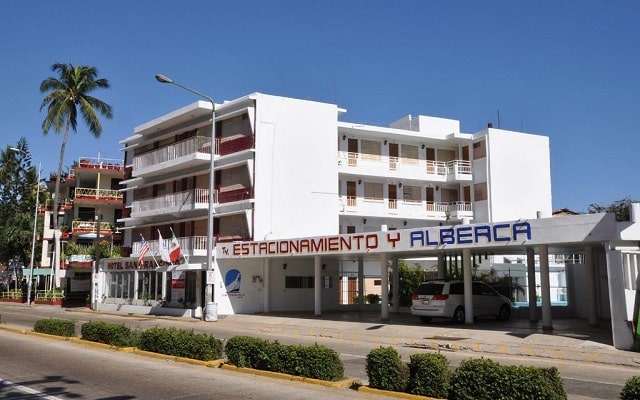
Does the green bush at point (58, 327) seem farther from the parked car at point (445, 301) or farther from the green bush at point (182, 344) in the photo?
the parked car at point (445, 301)

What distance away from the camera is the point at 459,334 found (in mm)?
21656

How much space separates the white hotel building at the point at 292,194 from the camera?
3478 cm

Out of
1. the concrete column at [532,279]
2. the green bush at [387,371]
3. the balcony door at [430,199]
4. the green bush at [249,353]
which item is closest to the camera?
the green bush at [387,371]

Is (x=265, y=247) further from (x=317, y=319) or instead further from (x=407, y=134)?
(x=407, y=134)

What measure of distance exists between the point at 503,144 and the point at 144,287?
2672 cm

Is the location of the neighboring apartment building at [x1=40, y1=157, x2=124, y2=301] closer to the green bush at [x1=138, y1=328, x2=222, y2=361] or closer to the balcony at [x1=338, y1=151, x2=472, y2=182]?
the balcony at [x1=338, y1=151, x2=472, y2=182]

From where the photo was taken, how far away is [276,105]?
37.4m

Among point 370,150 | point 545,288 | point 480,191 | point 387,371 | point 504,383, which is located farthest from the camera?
point 480,191

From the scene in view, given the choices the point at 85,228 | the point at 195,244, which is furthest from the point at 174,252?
the point at 85,228

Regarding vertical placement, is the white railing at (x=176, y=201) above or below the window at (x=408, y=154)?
below

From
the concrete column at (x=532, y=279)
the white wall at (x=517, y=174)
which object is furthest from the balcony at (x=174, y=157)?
the concrete column at (x=532, y=279)

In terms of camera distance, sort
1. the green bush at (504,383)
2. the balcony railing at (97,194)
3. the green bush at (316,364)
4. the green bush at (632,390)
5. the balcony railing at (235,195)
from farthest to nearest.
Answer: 1. the balcony railing at (97,194)
2. the balcony railing at (235,195)
3. the green bush at (316,364)
4. the green bush at (504,383)
5. the green bush at (632,390)

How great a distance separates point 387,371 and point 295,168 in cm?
2800

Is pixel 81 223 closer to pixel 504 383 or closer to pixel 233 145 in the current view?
pixel 233 145
